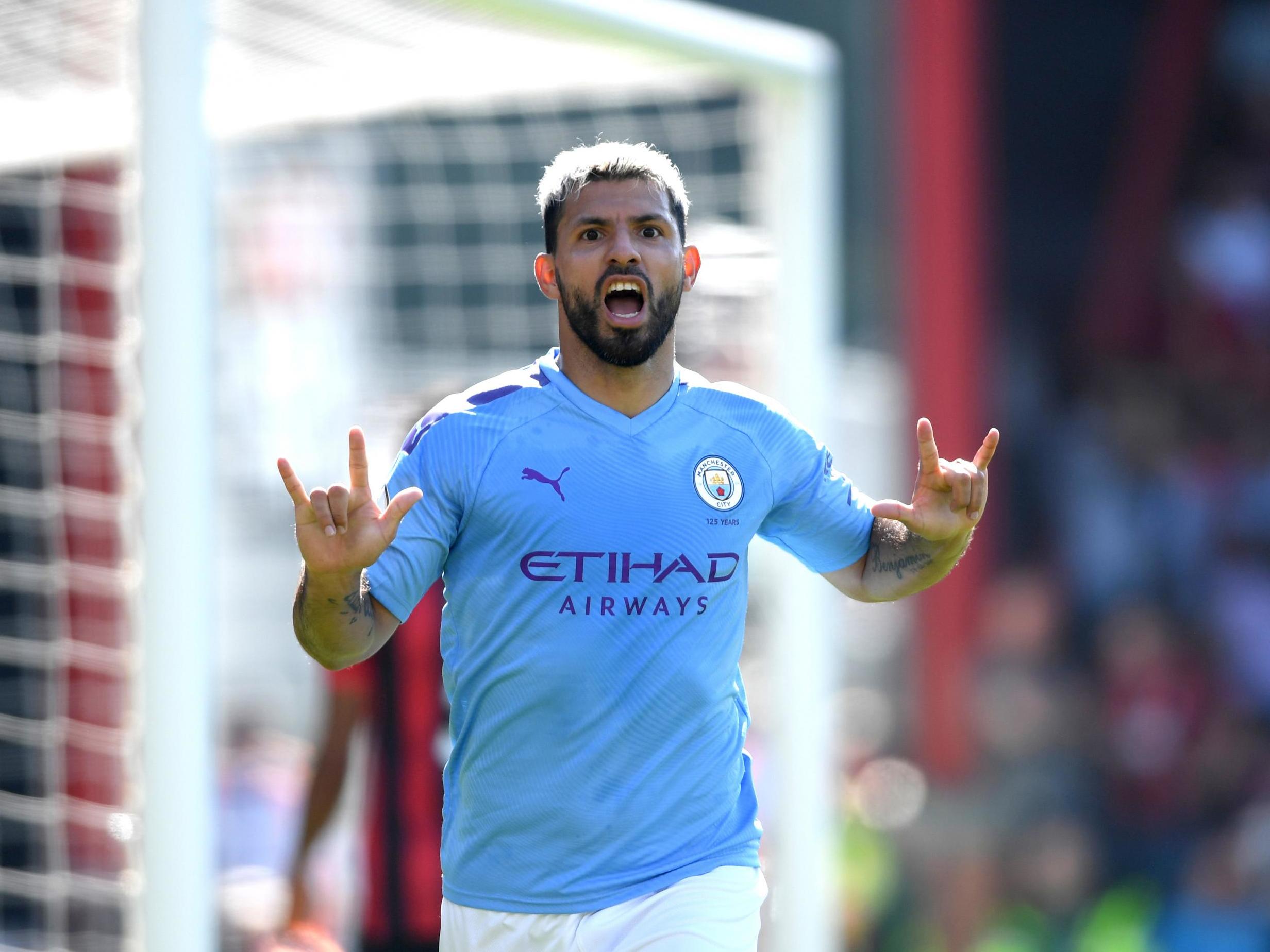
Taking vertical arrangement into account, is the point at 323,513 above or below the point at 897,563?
above

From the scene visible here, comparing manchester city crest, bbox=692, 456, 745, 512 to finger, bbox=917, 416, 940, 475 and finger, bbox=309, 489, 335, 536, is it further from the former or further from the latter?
finger, bbox=309, 489, 335, 536

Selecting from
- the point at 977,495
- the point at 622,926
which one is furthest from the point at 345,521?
the point at 977,495

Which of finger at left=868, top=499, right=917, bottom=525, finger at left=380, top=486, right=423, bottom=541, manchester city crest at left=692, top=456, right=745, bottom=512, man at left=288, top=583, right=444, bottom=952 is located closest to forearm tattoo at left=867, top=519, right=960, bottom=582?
finger at left=868, top=499, right=917, bottom=525

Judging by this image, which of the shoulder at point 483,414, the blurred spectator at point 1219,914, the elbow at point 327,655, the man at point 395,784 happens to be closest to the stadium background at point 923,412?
the blurred spectator at point 1219,914

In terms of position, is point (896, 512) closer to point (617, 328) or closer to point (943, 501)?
point (943, 501)

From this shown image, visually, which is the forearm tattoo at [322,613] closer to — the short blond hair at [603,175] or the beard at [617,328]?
the beard at [617,328]

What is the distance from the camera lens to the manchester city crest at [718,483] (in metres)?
2.72

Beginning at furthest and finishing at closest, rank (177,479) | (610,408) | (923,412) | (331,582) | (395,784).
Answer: (923,412) < (395,784) < (177,479) < (610,408) < (331,582)

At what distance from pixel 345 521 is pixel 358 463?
9cm

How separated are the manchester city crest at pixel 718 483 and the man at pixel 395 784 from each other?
5.41 ft

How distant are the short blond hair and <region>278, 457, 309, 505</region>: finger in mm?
608

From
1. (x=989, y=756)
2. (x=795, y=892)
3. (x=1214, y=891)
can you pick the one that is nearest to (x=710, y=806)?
(x=795, y=892)

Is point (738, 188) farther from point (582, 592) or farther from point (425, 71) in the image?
point (582, 592)

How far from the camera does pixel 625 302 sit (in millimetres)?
2689
